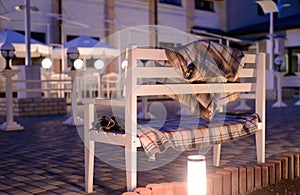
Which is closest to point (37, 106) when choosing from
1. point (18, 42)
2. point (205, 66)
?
point (18, 42)

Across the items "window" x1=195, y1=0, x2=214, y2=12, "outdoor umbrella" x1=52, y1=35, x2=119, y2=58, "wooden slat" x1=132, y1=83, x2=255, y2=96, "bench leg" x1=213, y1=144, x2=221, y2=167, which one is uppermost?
"window" x1=195, y1=0, x2=214, y2=12

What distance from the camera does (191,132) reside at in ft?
10.7

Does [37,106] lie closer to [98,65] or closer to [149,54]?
[98,65]

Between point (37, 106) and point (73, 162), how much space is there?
627 cm

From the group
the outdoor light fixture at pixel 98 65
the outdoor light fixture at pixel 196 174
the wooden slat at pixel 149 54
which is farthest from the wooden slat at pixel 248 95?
the outdoor light fixture at pixel 98 65

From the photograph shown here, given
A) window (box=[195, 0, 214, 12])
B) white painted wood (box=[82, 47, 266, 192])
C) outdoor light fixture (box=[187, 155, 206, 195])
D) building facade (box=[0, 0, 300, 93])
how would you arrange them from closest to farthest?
1. outdoor light fixture (box=[187, 155, 206, 195])
2. white painted wood (box=[82, 47, 266, 192])
3. building facade (box=[0, 0, 300, 93])
4. window (box=[195, 0, 214, 12])

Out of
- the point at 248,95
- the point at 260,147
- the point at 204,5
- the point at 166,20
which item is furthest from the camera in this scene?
the point at 204,5

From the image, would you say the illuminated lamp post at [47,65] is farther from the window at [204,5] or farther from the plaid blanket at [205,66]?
the window at [204,5]

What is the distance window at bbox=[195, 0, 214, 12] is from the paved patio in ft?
57.3

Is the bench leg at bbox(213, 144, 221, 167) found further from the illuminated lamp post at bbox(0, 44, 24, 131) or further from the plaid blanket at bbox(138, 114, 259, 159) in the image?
the illuminated lamp post at bbox(0, 44, 24, 131)

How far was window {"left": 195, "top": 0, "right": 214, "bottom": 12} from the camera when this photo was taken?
23.6 m

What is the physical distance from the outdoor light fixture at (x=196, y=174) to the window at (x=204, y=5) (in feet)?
70.6

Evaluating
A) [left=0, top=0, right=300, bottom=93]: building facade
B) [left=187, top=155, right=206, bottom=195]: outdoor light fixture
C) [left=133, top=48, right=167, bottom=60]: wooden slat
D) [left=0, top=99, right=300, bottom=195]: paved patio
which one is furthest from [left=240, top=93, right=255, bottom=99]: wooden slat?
[left=0, top=0, right=300, bottom=93]: building facade

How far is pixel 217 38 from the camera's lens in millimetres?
21719
